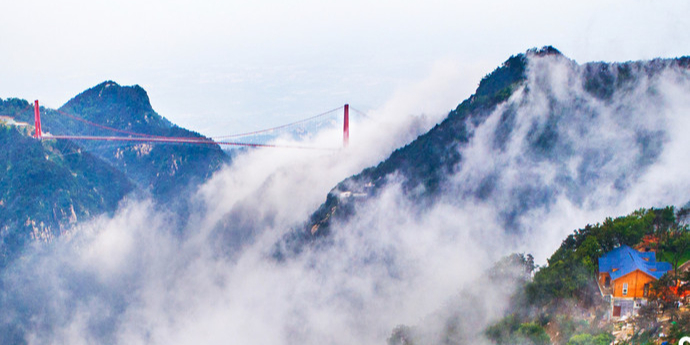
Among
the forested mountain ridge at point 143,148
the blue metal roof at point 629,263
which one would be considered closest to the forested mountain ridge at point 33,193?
the forested mountain ridge at point 143,148

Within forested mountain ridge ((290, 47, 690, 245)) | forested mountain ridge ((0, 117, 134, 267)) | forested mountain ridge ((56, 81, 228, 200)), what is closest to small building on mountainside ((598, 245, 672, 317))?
forested mountain ridge ((290, 47, 690, 245))

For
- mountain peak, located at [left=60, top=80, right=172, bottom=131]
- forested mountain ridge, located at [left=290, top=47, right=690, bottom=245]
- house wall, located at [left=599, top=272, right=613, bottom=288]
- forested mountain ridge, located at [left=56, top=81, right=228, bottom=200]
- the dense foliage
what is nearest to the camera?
the dense foliage

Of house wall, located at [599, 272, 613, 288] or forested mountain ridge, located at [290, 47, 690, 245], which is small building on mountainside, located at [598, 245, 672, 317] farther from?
forested mountain ridge, located at [290, 47, 690, 245]

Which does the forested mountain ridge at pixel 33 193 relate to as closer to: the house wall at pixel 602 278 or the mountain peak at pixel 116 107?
the mountain peak at pixel 116 107

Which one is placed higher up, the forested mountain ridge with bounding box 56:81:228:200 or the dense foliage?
the forested mountain ridge with bounding box 56:81:228:200

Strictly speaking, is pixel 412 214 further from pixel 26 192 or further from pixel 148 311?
pixel 26 192

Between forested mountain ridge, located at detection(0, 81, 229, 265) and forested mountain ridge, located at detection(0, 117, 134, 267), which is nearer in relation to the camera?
forested mountain ridge, located at detection(0, 117, 134, 267)

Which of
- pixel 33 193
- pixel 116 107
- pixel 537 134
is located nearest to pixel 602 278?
pixel 537 134

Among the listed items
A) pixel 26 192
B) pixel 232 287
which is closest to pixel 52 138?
pixel 26 192
